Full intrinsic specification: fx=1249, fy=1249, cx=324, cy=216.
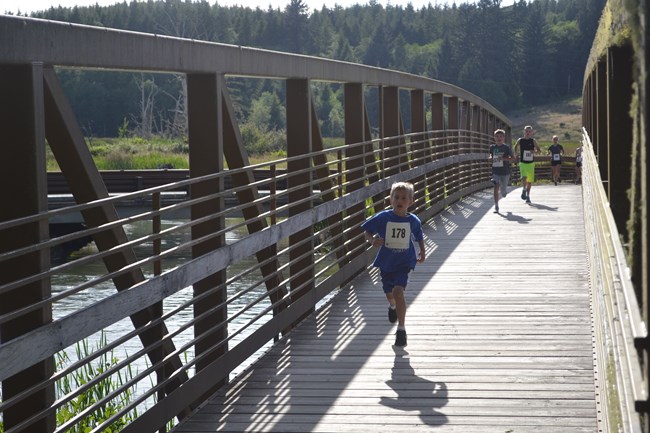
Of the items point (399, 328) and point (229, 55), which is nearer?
point (229, 55)

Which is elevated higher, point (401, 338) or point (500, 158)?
point (500, 158)

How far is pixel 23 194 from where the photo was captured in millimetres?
5379

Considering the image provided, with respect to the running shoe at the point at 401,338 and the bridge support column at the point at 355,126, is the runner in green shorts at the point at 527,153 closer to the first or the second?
the bridge support column at the point at 355,126

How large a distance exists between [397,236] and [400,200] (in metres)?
0.38

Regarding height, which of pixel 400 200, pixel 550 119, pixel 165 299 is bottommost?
pixel 165 299

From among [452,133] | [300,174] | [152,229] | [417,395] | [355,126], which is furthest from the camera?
[452,133]

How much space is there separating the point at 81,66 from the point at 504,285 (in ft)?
22.6

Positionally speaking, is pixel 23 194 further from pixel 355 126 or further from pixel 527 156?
pixel 527 156

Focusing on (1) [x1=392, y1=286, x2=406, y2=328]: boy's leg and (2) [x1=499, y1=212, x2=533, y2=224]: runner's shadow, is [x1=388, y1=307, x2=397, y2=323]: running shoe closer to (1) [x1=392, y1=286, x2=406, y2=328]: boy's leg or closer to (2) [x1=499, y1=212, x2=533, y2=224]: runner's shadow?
(1) [x1=392, y1=286, x2=406, y2=328]: boy's leg

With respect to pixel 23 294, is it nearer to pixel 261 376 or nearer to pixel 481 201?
pixel 261 376

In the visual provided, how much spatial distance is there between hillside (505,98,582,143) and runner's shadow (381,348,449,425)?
153310 millimetres

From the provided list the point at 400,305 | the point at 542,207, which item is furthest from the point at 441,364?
the point at 542,207

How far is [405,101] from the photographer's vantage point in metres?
158

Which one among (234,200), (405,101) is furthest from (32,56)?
(405,101)
